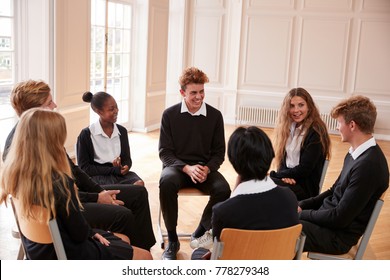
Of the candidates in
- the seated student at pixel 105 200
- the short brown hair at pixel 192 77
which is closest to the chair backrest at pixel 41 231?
the seated student at pixel 105 200

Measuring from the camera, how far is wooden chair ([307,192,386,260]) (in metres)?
2.57

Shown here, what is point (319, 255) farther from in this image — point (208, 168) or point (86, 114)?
point (86, 114)

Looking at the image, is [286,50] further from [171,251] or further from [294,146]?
[171,251]

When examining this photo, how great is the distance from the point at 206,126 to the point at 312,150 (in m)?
0.85

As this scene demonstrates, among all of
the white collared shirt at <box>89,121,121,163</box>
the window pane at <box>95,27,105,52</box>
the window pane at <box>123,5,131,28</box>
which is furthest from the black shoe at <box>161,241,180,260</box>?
the window pane at <box>123,5,131,28</box>

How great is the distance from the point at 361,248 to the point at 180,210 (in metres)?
2.26

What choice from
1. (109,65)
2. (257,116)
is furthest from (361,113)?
(257,116)

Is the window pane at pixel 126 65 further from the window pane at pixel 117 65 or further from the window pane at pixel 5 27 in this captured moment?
the window pane at pixel 5 27

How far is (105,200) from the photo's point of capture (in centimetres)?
304

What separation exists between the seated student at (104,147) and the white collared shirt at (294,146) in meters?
1.11

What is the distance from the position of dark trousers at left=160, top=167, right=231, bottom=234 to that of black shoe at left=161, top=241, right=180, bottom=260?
0.38ft

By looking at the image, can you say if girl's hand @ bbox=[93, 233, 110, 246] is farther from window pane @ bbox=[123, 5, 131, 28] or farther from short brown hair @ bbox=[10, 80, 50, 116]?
window pane @ bbox=[123, 5, 131, 28]

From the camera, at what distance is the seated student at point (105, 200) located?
2893 millimetres
